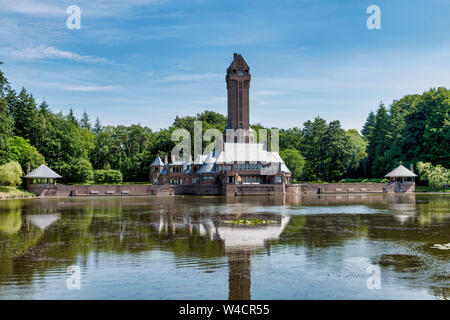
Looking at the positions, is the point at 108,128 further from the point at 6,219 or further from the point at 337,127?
the point at 6,219

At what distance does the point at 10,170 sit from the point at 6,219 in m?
37.5

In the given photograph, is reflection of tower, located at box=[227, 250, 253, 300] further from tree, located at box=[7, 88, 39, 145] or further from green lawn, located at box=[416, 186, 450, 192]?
tree, located at box=[7, 88, 39, 145]

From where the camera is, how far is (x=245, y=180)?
78500 mm

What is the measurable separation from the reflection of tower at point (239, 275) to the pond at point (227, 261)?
1.1 inches

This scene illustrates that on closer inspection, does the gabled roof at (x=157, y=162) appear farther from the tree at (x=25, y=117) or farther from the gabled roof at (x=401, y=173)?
the gabled roof at (x=401, y=173)

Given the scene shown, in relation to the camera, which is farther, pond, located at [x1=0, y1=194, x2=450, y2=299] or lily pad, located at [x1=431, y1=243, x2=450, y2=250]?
lily pad, located at [x1=431, y1=243, x2=450, y2=250]

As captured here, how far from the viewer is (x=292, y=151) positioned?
106250 millimetres

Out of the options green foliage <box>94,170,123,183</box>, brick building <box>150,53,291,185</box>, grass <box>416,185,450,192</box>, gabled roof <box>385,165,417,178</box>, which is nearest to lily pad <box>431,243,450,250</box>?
brick building <box>150,53,291,185</box>

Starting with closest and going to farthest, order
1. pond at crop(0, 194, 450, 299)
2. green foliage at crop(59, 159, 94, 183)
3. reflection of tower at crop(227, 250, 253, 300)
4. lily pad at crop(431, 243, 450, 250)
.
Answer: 1. reflection of tower at crop(227, 250, 253, 300)
2. pond at crop(0, 194, 450, 299)
3. lily pad at crop(431, 243, 450, 250)
4. green foliage at crop(59, 159, 94, 183)

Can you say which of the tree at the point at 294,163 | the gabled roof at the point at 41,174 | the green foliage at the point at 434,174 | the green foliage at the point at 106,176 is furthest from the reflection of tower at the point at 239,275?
the tree at the point at 294,163

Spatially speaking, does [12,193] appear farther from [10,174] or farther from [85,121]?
[85,121]

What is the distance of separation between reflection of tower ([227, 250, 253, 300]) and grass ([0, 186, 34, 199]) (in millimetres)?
55507

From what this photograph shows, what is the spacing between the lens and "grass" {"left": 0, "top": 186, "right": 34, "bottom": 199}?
63188mm

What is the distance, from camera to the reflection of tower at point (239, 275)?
39.0 feet
